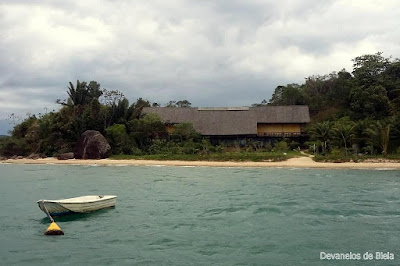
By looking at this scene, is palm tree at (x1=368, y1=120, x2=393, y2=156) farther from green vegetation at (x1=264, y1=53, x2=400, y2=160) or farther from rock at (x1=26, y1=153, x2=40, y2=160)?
rock at (x1=26, y1=153, x2=40, y2=160)

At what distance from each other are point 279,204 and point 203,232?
16.6ft

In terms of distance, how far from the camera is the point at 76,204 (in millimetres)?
14602

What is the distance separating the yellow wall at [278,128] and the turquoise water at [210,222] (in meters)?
21.3

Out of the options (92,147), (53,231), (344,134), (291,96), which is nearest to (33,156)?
(92,147)

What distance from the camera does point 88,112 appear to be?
4291 centimetres

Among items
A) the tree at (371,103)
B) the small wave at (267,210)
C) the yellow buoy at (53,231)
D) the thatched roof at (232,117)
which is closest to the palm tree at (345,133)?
the tree at (371,103)

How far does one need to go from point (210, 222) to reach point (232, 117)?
1275 inches

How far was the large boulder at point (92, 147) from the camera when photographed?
38781 mm

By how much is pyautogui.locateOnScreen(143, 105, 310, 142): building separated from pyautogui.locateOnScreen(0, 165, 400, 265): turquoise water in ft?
65.6

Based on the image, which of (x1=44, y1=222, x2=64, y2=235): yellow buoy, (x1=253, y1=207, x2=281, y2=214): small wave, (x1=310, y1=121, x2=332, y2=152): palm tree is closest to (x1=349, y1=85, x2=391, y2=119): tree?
(x1=310, y1=121, x2=332, y2=152): palm tree

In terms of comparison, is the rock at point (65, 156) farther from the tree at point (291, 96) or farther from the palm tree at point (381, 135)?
the tree at point (291, 96)

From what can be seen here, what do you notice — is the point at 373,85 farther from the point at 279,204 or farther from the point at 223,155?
the point at 279,204

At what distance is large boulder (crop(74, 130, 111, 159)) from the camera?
38.8 metres

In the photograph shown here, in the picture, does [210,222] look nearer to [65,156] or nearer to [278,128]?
[65,156]
